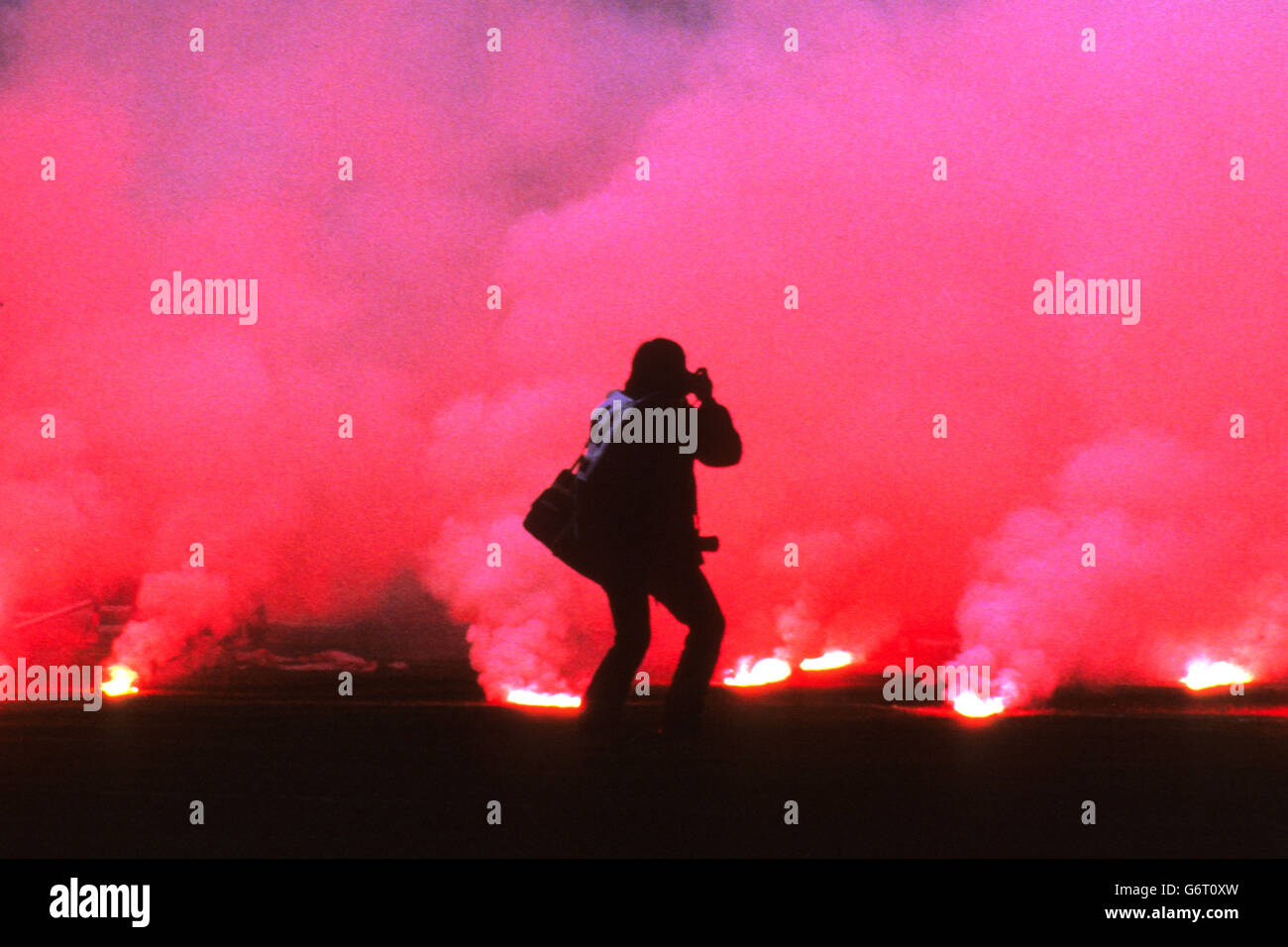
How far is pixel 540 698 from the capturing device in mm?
8188

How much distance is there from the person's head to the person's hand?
0.03 meters

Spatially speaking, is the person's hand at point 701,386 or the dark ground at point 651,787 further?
the person's hand at point 701,386

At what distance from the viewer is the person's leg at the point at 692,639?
4.80m

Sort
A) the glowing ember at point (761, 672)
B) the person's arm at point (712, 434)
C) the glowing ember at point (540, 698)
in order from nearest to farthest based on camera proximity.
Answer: the person's arm at point (712, 434) → the glowing ember at point (540, 698) → the glowing ember at point (761, 672)

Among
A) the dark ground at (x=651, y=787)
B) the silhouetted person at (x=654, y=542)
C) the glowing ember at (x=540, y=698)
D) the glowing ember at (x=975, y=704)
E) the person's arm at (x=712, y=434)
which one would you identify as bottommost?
the dark ground at (x=651, y=787)

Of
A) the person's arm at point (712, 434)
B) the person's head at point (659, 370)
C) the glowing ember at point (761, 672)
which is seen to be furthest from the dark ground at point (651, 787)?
the glowing ember at point (761, 672)

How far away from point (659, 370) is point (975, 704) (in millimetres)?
3177

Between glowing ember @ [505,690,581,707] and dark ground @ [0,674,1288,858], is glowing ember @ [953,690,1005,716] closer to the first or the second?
dark ground @ [0,674,1288,858]

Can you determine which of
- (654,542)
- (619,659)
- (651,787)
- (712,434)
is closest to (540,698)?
(619,659)

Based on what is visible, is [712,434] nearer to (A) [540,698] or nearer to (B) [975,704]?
(B) [975,704]

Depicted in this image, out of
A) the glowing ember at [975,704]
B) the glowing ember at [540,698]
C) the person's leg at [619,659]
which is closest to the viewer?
the person's leg at [619,659]

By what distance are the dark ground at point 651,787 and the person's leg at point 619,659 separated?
7.3 inches

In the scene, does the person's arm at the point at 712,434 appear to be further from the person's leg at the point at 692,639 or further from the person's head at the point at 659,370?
the person's leg at the point at 692,639
